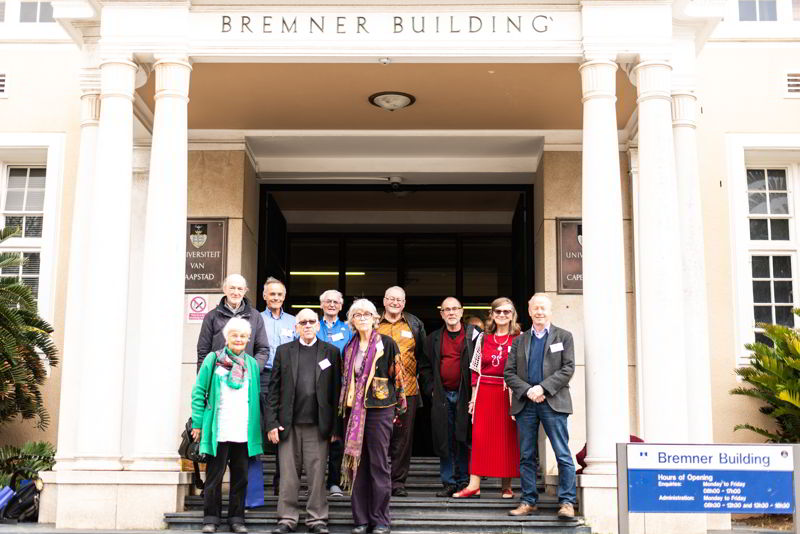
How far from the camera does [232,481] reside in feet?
27.0

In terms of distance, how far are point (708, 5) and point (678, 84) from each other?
795 millimetres

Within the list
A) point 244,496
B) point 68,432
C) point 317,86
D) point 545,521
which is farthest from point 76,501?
point 317,86

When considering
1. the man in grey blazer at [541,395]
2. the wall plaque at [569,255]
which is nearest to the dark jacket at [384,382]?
the man in grey blazer at [541,395]

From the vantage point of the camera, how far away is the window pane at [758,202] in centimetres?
1230

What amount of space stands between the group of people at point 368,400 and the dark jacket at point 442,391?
0.01 meters

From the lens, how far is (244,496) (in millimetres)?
8305

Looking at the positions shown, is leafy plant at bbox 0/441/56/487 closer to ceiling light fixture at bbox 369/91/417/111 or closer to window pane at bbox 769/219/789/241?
ceiling light fixture at bbox 369/91/417/111

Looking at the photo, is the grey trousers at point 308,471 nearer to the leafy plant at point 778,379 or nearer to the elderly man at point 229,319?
the elderly man at point 229,319

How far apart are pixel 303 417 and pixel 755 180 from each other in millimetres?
6989

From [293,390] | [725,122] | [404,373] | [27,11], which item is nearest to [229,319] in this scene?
[293,390]

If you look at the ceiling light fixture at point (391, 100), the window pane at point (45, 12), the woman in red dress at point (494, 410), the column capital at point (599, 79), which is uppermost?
the window pane at point (45, 12)

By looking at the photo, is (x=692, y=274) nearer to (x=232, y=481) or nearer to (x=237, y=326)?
(x=237, y=326)

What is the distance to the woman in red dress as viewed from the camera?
903 cm

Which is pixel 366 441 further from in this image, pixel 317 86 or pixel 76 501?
pixel 317 86
